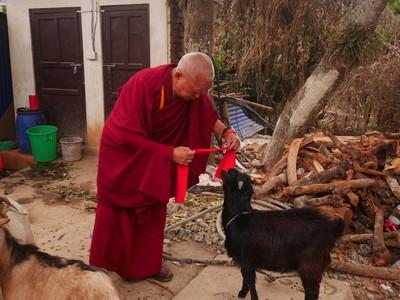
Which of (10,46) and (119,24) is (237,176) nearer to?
(119,24)

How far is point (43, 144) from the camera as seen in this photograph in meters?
7.21

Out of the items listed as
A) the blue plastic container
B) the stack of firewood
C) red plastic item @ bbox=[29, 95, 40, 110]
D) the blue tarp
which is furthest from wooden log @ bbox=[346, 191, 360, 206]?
the blue tarp

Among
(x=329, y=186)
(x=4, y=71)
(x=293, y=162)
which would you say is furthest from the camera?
(x=4, y=71)

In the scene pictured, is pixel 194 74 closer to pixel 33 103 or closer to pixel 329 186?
pixel 329 186

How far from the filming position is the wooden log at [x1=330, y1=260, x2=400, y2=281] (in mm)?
3672

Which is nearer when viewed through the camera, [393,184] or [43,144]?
[393,184]

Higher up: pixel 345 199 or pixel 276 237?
pixel 276 237

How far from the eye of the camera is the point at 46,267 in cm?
226

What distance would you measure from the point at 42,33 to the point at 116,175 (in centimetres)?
578

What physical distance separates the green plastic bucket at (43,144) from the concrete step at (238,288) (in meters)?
4.66

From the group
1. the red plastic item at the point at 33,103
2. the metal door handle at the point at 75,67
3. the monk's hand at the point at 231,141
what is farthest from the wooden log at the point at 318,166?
the red plastic item at the point at 33,103

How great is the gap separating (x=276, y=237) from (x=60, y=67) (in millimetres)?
6179

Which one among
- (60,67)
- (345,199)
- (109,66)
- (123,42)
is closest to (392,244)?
(345,199)

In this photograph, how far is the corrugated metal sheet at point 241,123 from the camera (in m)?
8.15
